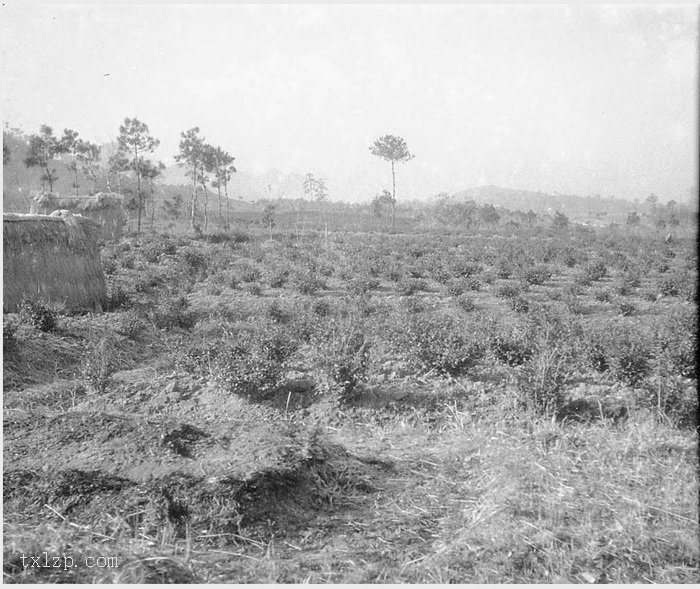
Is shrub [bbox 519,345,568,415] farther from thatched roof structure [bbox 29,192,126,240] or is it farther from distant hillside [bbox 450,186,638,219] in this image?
distant hillside [bbox 450,186,638,219]

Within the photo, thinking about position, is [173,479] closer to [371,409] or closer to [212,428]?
[212,428]

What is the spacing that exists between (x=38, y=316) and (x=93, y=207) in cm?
1437

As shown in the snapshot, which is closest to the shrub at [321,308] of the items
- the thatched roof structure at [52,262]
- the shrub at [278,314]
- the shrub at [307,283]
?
the shrub at [278,314]

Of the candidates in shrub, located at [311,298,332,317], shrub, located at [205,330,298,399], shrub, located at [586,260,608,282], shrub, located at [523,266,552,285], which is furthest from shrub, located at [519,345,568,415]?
shrub, located at [586,260,608,282]

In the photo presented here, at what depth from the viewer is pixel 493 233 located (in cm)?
3064

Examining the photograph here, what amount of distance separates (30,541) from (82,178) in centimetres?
7497

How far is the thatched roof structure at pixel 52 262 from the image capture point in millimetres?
8398

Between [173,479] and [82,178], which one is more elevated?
[82,178]

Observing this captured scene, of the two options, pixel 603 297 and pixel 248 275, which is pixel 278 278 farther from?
pixel 603 297

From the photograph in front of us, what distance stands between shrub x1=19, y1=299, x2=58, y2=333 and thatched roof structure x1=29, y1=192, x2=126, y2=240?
13.0 metres

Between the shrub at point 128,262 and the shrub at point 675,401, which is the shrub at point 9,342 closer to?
the shrub at point 128,262

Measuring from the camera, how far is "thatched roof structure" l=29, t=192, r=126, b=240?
19875mm

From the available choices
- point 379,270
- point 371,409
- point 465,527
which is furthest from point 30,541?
point 379,270

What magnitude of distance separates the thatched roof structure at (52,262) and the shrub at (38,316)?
2.56 ft
